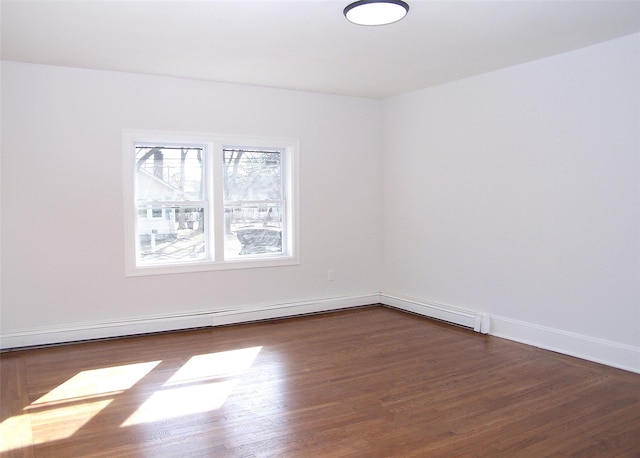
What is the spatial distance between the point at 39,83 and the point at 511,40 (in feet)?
13.4

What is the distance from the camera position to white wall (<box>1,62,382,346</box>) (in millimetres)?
4363

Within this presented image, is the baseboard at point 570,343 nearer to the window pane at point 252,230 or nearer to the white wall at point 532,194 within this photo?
the white wall at point 532,194

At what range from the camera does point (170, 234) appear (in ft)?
16.8

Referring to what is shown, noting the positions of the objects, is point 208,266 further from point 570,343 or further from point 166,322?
point 570,343

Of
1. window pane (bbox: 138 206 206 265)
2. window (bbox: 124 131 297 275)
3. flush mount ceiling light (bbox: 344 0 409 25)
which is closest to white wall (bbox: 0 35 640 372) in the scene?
window (bbox: 124 131 297 275)

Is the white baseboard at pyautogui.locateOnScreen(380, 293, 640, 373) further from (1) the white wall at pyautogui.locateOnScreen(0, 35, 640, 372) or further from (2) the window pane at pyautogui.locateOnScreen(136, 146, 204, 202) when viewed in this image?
(2) the window pane at pyautogui.locateOnScreen(136, 146, 204, 202)

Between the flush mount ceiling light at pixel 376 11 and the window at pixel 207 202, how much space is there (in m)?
2.44

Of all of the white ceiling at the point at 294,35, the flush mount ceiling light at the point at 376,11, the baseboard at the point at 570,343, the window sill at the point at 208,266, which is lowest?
the baseboard at the point at 570,343

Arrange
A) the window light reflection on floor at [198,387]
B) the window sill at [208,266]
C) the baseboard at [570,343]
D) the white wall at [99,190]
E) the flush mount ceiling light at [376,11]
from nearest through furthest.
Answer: the flush mount ceiling light at [376,11]
the window light reflection on floor at [198,387]
the baseboard at [570,343]
the white wall at [99,190]
the window sill at [208,266]

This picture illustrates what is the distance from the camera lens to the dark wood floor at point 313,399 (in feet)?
8.79

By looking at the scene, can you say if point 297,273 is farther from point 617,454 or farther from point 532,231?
point 617,454

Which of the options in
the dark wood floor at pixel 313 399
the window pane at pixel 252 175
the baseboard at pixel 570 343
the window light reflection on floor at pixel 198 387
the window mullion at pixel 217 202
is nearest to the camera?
the dark wood floor at pixel 313 399

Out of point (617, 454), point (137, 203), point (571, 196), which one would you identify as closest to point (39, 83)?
point (137, 203)

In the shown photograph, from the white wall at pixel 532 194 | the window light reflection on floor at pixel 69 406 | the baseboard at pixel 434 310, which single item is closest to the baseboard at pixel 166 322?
the baseboard at pixel 434 310
